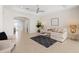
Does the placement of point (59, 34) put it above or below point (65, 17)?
below

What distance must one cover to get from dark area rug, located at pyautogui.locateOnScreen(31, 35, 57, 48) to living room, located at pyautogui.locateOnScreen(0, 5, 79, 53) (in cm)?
4

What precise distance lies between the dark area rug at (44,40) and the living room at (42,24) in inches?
1.4

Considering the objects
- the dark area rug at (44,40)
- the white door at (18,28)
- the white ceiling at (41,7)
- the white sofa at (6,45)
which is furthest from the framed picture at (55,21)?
the white sofa at (6,45)

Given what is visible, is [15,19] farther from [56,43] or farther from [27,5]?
[56,43]

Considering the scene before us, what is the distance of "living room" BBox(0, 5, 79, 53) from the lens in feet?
5.52

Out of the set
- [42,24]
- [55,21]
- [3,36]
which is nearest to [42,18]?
[42,24]

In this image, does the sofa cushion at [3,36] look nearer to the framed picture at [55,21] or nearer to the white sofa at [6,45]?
the white sofa at [6,45]

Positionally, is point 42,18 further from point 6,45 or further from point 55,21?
point 6,45

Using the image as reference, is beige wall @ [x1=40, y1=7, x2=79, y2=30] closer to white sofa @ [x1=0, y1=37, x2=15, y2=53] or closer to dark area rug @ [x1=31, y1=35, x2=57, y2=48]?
dark area rug @ [x1=31, y1=35, x2=57, y2=48]

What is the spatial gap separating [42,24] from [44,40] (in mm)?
290

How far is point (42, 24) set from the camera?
1750 mm

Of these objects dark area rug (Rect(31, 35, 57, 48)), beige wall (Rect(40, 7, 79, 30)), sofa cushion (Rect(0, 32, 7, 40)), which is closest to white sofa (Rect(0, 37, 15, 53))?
sofa cushion (Rect(0, 32, 7, 40))

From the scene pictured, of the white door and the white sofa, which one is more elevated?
the white door
